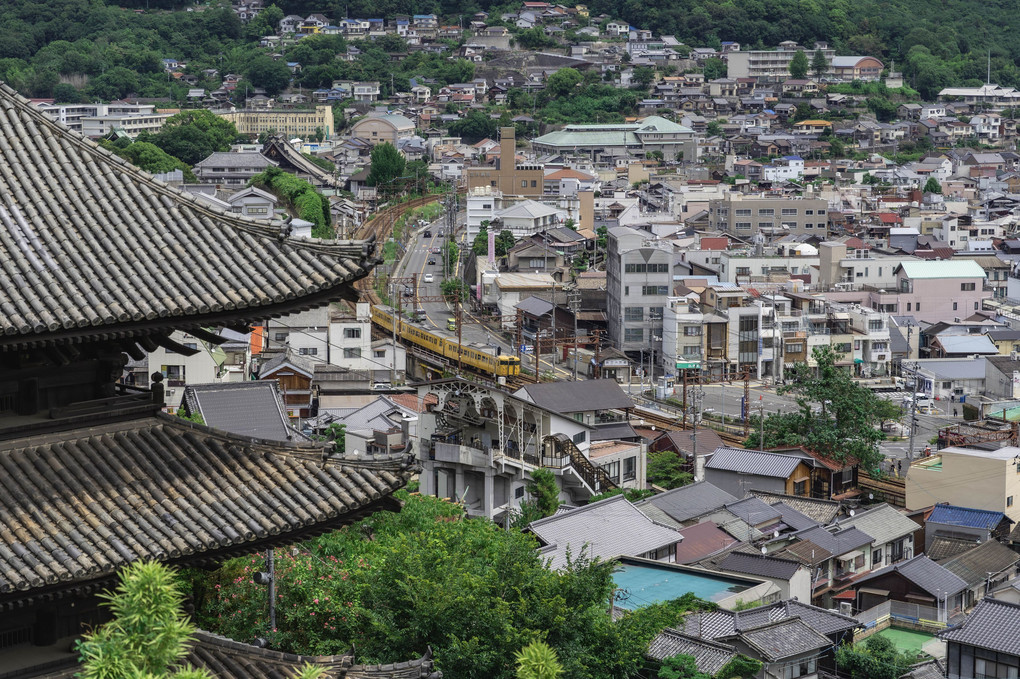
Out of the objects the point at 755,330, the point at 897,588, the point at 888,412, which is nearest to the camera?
the point at 897,588

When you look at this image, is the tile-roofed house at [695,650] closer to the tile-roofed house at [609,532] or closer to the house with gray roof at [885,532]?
the tile-roofed house at [609,532]

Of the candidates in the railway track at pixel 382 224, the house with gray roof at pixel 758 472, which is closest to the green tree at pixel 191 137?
the railway track at pixel 382 224

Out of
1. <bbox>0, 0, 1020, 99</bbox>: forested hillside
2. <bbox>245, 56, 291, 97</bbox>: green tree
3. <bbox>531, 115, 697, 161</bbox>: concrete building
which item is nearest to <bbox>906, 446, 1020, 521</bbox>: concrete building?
<bbox>531, 115, 697, 161</bbox>: concrete building

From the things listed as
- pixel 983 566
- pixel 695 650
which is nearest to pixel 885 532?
pixel 983 566

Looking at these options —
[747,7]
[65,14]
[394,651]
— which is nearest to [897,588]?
[394,651]

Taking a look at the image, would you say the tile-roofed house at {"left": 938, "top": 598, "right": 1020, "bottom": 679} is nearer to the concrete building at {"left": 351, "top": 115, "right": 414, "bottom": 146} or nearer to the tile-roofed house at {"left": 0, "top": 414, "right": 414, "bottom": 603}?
the tile-roofed house at {"left": 0, "top": 414, "right": 414, "bottom": 603}

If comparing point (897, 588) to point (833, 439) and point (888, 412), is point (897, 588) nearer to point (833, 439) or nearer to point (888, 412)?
point (833, 439)

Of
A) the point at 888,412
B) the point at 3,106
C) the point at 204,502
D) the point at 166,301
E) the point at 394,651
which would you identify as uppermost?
the point at 3,106
